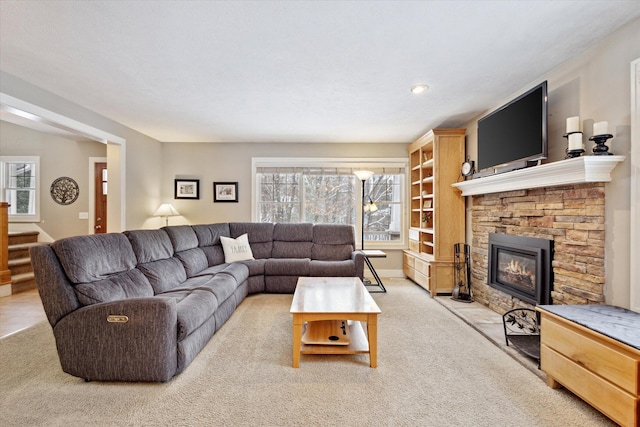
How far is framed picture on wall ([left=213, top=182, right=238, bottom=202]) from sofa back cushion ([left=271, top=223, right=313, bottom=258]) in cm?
115

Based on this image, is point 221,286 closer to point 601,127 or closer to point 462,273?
point 462,273

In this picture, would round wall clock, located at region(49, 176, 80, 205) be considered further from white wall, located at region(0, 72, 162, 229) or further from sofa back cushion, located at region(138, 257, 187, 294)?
sofa back cushion, located at region(138, 257, 187, 294)

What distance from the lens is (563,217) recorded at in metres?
2.52

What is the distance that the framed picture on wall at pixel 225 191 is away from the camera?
543 centimetres

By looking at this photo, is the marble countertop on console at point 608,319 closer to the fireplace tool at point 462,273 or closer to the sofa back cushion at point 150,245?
the fireplace tool at point 462,273

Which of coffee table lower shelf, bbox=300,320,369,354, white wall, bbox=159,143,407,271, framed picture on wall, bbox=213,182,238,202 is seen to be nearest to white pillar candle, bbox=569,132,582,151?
coffee table lower shelf, bbox=300,320,369,354

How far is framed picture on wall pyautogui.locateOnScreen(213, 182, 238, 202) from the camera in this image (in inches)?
214

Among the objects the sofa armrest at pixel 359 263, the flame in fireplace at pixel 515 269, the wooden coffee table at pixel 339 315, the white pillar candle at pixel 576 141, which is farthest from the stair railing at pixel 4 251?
the white pillar candle at pixel 576 141

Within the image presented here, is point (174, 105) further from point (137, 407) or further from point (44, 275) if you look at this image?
point (137, 407)

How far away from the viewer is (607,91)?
2188 millimetres

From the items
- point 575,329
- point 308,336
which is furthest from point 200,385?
point 575,329

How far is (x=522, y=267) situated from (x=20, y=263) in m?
6.82

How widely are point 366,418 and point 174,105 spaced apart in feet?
12.0

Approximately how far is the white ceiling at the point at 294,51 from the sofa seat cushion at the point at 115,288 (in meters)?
1.80
